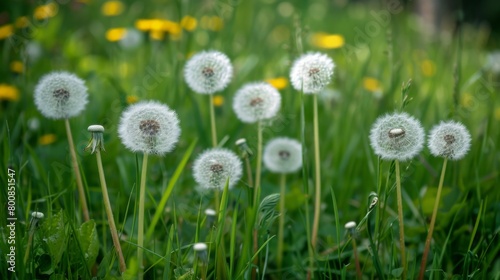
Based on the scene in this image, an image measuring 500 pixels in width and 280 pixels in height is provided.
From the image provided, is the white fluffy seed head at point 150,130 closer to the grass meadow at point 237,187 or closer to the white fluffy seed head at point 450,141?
the grass meadow at point 237,187

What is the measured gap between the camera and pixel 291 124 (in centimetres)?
232

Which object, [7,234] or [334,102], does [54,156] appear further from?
[334,102]

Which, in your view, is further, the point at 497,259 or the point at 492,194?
the point at 492,194

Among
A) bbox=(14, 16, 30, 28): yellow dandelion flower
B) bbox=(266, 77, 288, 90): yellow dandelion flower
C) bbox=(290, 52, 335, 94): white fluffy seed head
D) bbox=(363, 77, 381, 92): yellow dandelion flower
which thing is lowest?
bbox=(363, 77, 381, 92): yellow dandelion flower

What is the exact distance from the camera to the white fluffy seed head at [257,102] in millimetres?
1569

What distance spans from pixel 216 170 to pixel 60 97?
1.44ft

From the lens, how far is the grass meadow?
1304 millimetres

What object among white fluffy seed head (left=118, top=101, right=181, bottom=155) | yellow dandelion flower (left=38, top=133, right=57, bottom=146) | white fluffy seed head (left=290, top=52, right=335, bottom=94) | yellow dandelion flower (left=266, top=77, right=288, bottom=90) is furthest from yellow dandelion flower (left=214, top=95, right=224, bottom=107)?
white fluffy seed head (left=118, top=101, right=181, bottom=155)

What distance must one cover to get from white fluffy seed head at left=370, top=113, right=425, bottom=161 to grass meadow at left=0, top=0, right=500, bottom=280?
1.7 inches

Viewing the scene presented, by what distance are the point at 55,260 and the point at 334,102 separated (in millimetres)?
1853

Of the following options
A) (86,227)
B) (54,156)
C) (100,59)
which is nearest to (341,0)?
(100,59)

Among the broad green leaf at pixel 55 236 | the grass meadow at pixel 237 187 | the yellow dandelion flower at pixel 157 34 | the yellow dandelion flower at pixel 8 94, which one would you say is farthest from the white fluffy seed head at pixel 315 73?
the yellow dandelion flower at pixel 157 34

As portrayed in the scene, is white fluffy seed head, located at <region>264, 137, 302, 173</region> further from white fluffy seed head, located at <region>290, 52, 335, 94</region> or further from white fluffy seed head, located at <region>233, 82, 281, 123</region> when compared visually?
white fluffy seed head, located at <region>290, 52, 335, 94</region>

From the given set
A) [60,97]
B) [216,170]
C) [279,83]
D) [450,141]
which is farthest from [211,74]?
[279,83]
